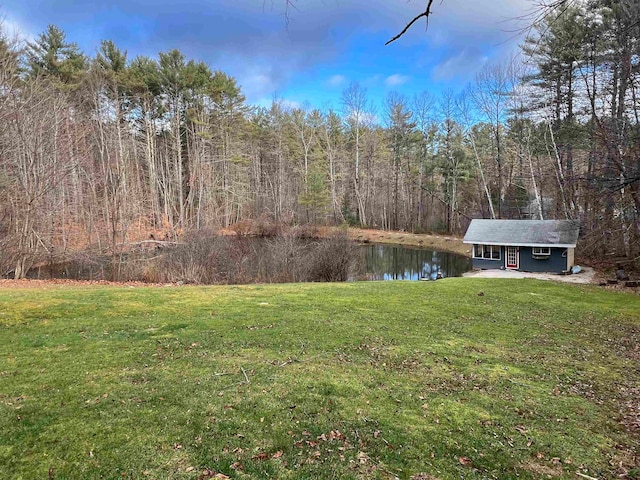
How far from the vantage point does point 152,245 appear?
68.2 feet

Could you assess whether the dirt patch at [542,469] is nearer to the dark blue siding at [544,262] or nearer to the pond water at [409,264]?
the pond water at [409,264]

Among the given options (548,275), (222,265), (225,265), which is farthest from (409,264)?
(222,265)

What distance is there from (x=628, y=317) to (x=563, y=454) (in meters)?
6.84

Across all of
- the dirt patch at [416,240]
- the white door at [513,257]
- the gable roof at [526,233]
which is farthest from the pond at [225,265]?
the dirt patch at [416,240]

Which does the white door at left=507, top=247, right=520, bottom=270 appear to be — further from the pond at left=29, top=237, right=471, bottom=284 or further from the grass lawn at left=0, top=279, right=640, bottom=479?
the grass lawn at left=0, top=279, right=640, bottom=479

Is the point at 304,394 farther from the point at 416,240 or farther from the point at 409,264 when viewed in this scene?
the point at 416,240

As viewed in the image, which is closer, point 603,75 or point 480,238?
point 603,75

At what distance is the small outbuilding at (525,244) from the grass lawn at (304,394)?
1107 centimetres

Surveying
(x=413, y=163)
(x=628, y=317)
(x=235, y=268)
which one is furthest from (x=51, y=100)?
(x=413, y=163)

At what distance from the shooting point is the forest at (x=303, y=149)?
13.4 m

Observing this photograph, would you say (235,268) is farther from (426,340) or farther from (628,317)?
(628,317)

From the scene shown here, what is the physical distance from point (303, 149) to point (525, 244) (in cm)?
2616

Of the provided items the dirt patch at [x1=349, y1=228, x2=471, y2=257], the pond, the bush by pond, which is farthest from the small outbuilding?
the bush by pond

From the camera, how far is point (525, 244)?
17.8m
